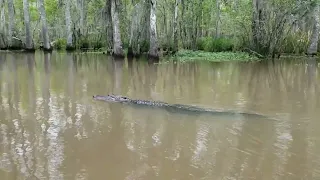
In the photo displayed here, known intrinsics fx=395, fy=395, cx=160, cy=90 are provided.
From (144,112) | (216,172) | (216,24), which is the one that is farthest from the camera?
(216,24)

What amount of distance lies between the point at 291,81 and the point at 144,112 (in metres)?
6.45

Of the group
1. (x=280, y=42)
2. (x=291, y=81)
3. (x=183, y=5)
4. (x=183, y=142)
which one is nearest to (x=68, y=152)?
(x=183, y=142)

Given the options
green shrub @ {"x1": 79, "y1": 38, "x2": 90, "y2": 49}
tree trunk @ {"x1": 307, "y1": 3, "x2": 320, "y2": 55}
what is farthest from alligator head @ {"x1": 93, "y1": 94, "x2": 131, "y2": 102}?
green shrub @ {"x1": 79, "y1": 38, "x2": 90, "y2": 49}

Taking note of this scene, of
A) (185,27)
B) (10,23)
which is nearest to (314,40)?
(185,27)

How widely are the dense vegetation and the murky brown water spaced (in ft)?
33.2

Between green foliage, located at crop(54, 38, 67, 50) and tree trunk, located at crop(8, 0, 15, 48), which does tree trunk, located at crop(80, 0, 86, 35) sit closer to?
green foliage, located at crop(54, 38, 67, 50)

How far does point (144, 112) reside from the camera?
7.39 m

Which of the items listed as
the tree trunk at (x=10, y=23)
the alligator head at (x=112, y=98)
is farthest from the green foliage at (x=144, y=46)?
the alligator head at (x=112, y=98)

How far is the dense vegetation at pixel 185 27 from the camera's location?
20.2m

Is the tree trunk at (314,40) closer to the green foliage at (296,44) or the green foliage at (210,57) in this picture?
the green foliage at (296,44)

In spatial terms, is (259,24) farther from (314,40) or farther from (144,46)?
(144,46)

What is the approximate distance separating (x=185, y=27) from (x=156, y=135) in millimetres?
21189

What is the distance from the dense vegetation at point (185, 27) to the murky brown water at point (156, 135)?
10127mm

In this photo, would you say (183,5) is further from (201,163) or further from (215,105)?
(201,163)
